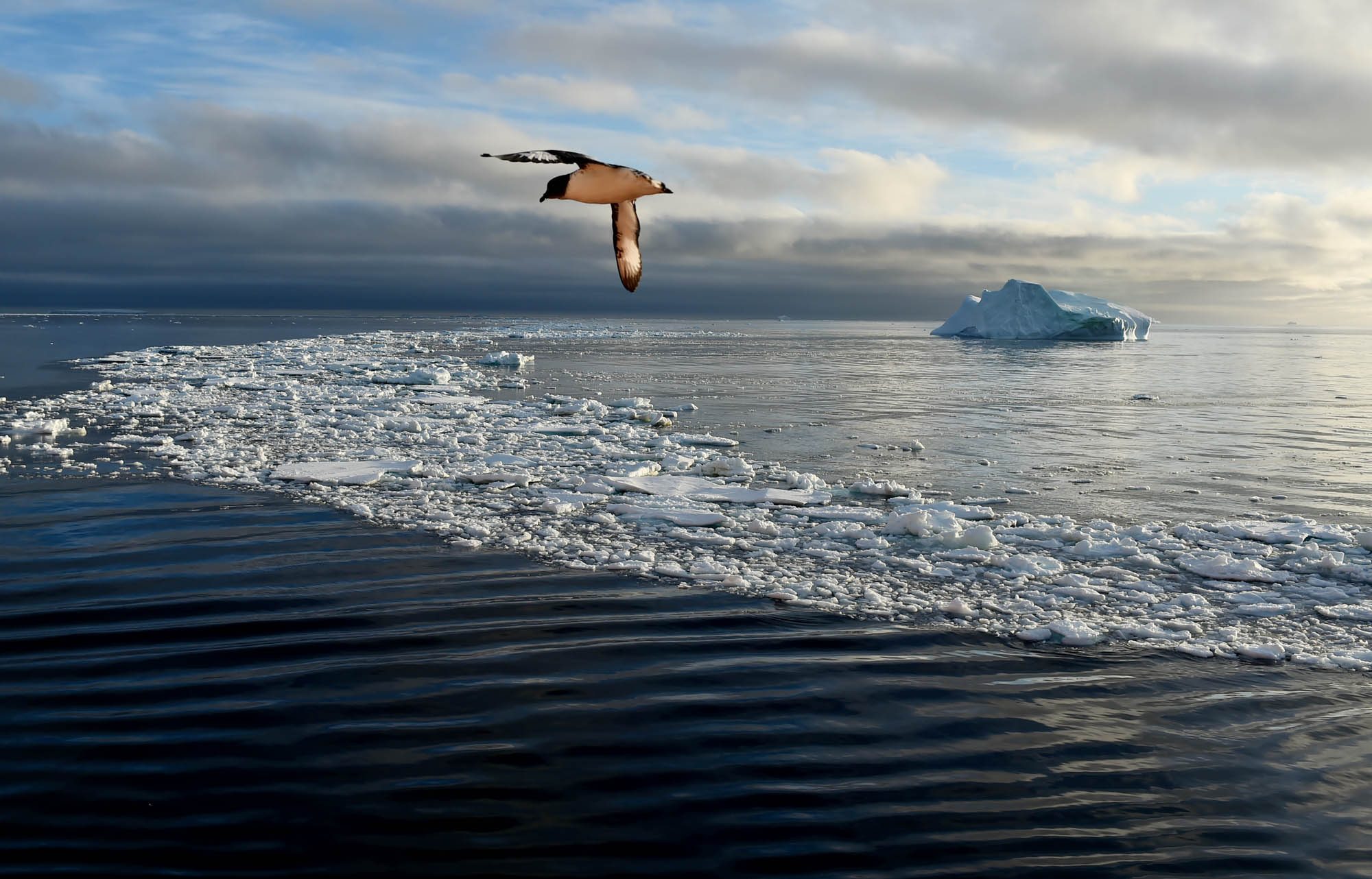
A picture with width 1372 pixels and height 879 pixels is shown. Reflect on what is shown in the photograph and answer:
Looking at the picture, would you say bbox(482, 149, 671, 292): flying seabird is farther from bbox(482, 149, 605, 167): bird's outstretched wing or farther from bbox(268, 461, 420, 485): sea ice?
bbox(268, 461, 420, 485): sea ice

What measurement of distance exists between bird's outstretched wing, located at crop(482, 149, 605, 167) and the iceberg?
165 ft

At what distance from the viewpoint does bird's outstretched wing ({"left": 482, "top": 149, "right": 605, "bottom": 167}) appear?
A: 437cm

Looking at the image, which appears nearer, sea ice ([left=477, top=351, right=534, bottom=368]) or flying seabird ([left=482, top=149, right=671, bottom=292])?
flying seabird ([left=482, top=149, right=671, bottom=292])

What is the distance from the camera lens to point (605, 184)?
4668 mm

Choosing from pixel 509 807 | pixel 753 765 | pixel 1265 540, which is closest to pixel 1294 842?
pixel 753 765

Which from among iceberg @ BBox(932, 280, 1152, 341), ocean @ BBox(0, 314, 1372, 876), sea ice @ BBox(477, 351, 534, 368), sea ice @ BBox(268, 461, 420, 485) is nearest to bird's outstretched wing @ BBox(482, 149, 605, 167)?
ocean @ BBox(0, 314, 1372, 876)

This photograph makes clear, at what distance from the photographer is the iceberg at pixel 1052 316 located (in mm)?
52219

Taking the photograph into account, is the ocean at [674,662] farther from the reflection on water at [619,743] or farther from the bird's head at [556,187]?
A: the bird's head at [556,187]

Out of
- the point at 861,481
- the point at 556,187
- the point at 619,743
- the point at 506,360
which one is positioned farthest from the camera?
the point at 506,360

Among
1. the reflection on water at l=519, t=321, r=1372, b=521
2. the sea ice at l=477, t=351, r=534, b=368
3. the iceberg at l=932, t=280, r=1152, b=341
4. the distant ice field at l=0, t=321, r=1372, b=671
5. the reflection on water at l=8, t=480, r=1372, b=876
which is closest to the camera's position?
the reflection on water at l=8, t=480, r=1372, b=876

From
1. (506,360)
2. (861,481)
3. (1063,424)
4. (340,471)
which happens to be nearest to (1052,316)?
(506,360)

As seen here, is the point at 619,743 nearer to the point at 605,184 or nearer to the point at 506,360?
the point at 605,184

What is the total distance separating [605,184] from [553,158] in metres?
0.32

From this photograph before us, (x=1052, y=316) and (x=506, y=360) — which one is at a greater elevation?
(x=1052, y=316)
